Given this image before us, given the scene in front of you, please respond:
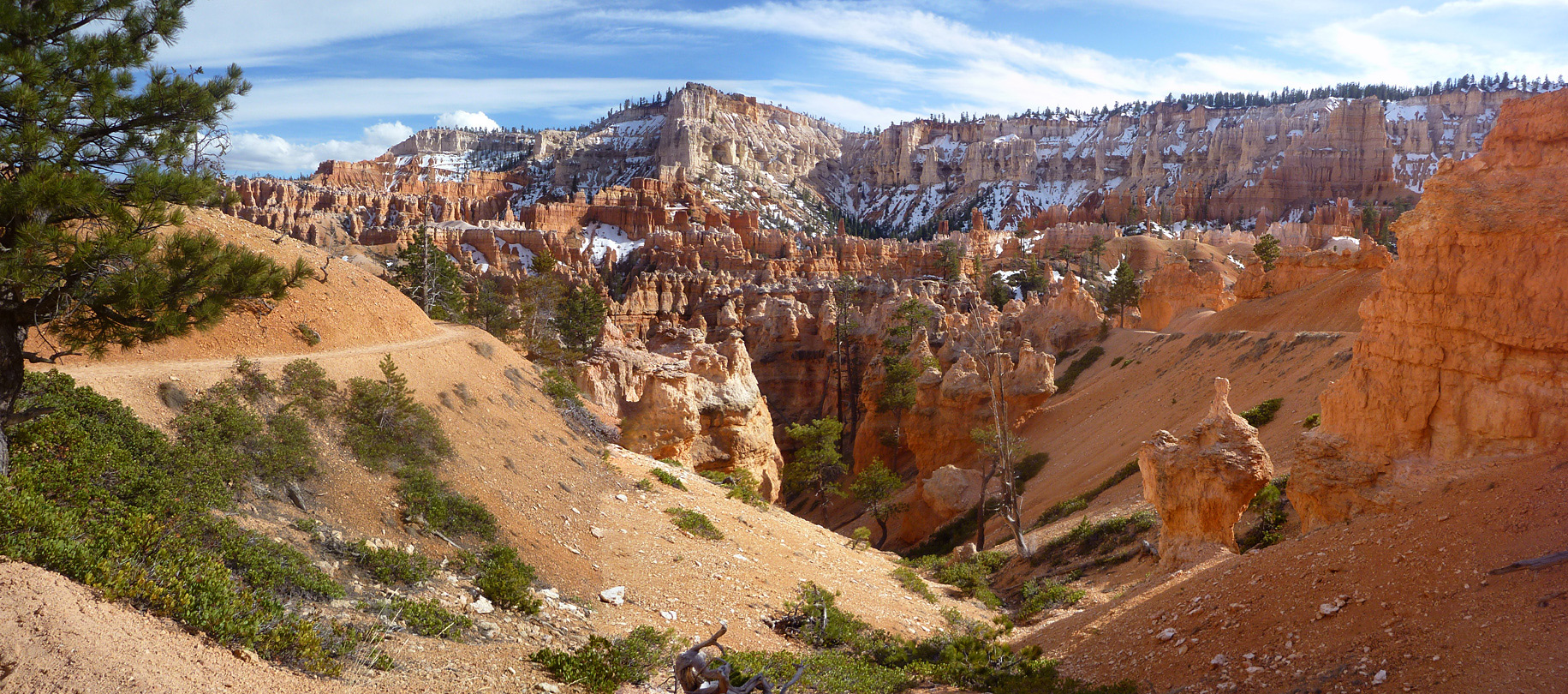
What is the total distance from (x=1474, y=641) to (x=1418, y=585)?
3.77 feet

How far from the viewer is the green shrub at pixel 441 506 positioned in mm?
10664

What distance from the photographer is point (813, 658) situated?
33.0 ft

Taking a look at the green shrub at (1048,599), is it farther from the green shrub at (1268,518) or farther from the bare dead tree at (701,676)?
the bare dead tree at (701,676)

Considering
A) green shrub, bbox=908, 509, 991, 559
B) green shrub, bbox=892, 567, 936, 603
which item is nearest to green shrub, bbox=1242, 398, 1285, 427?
green shrub, bbox=908, 509, 991, 559

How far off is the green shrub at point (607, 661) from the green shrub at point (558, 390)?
10.3 metres

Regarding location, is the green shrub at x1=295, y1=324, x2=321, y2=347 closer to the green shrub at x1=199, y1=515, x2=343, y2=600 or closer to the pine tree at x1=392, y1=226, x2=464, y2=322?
the green shrub at x1=199, y1=515, x2=343, y2=600

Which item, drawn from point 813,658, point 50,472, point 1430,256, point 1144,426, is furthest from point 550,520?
point 1144,426

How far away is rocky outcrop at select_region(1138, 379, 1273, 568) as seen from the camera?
1308 centimetres

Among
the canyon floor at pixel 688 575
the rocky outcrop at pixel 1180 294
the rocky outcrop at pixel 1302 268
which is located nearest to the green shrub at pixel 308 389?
the canyon floor at pixel 688 575

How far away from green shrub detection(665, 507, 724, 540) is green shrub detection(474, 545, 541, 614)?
419 cm

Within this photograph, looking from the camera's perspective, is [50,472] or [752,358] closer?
[50,472]

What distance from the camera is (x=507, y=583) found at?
9383mm

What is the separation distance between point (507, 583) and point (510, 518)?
275 cm

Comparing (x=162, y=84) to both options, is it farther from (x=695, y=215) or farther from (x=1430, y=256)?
(x=695, y=215)
